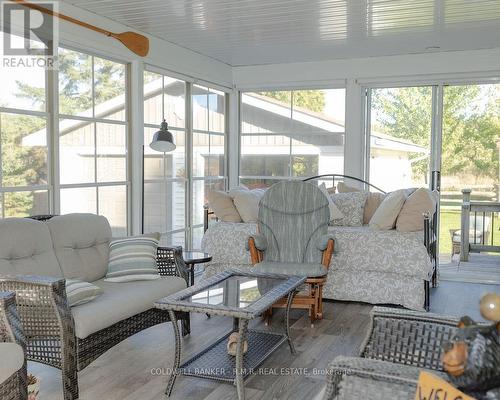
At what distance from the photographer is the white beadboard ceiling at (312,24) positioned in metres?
4.10

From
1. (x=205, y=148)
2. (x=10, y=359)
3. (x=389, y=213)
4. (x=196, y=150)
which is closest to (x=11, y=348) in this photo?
(x=10, y=359)

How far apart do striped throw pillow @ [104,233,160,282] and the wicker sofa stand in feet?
0.19

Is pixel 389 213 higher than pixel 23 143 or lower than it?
lower

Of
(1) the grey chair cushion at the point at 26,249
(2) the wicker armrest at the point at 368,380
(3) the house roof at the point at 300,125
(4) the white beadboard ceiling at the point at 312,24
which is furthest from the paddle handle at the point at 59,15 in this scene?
(2) the wicker armrest at the point at 368,380

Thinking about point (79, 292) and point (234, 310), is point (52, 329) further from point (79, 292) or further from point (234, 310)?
point (234, 310)

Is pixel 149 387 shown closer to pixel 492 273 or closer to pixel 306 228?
pixel 306 228

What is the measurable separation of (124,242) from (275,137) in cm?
342

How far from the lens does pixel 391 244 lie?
4566 mm

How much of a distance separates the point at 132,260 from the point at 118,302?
567 millimetres

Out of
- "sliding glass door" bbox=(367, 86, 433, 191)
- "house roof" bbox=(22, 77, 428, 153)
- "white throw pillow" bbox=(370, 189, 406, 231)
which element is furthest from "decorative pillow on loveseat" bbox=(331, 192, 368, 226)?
"house roof" bbox=(22, 77, 428, 153)

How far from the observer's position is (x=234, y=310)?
262 centimetres

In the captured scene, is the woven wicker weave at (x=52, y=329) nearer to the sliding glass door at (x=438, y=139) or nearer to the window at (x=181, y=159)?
the window at (x=181, y=159)

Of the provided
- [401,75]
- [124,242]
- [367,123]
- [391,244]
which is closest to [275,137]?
[367,123]

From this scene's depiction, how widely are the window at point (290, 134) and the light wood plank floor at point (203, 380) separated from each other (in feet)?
7.82
